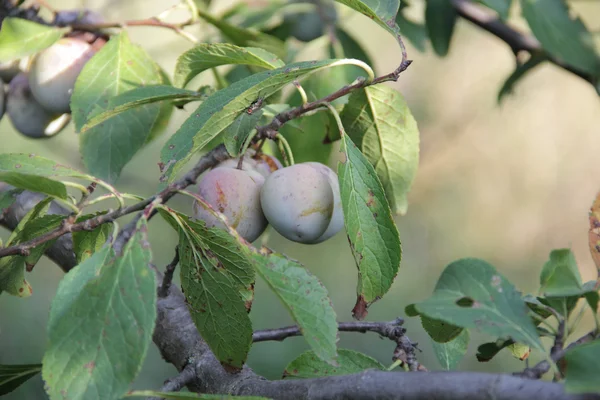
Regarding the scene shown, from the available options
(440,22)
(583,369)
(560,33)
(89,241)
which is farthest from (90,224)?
Answer: (440,22)

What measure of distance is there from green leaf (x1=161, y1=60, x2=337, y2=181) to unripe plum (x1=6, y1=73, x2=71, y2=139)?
410 mm

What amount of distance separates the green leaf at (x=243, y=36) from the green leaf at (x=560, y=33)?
314 mm

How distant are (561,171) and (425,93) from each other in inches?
23.6

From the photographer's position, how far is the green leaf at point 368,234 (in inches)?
22.9

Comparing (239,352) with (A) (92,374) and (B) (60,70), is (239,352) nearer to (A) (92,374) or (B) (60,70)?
(A) (92,374)

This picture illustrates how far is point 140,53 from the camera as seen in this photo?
0.82 metres

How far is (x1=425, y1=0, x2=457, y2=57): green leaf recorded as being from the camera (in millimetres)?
1100

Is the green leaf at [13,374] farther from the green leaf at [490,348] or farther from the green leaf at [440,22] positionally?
the green leaf at [440,22]

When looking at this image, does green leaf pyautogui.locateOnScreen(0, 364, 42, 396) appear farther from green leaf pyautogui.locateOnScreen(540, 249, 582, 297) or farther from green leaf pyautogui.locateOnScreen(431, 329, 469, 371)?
green leaf pyautogui.locateOnScreen(540, 249, 582, 297)

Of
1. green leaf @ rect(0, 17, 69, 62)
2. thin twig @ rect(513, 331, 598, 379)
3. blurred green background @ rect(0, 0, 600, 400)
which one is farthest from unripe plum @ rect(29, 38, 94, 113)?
blurred green background @ rect(0, 0, 600, 400)

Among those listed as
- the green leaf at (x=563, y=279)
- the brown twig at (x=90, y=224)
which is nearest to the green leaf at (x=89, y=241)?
the brown twig at (x=90, y=224)

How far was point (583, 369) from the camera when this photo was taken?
37cm

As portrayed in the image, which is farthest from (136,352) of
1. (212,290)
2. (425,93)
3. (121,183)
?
(425,93)

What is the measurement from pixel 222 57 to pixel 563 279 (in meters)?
0.35
